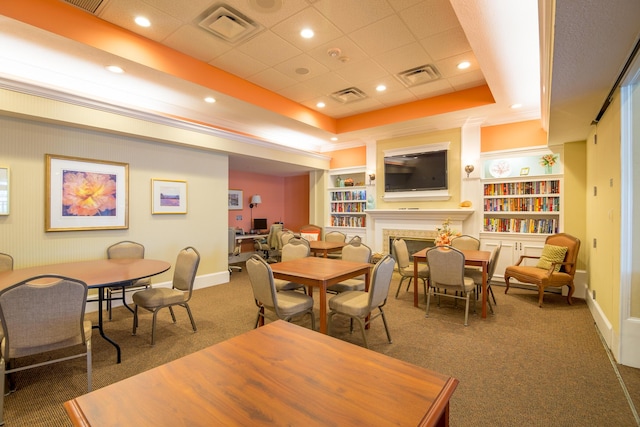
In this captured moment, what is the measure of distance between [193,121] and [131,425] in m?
4.86

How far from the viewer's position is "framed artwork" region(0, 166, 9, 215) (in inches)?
130

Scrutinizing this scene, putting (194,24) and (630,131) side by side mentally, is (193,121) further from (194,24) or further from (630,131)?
(630,131)

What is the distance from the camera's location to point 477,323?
3.45m

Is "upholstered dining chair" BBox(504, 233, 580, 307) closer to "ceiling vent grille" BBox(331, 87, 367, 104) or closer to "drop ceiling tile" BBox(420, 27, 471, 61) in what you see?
"drop ceiling tile" BBox(420, 27, 471, 61)

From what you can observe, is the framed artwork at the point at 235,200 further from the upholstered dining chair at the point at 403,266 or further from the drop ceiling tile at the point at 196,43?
the upholstered dining chair at the point at 403,266

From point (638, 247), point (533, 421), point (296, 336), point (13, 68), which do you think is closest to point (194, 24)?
point (13, 68)

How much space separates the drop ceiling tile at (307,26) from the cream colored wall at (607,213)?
8.90 feet

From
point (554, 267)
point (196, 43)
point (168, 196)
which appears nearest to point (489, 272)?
point (554, 267)

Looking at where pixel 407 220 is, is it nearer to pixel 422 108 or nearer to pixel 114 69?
pixel 422 108

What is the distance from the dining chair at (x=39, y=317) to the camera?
1.84 metres

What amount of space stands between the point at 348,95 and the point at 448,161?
91.7 inches

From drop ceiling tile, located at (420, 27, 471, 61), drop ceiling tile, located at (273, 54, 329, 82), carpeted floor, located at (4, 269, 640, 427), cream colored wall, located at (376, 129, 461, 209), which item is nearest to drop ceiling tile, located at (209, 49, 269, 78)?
drop ceiling tile, located at (273, 54, 329, 82)

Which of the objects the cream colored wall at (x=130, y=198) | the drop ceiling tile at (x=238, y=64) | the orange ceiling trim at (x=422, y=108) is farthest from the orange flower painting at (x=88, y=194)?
the orange ceiling trim at (x=422, y=108)

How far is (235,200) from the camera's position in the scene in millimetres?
7926
